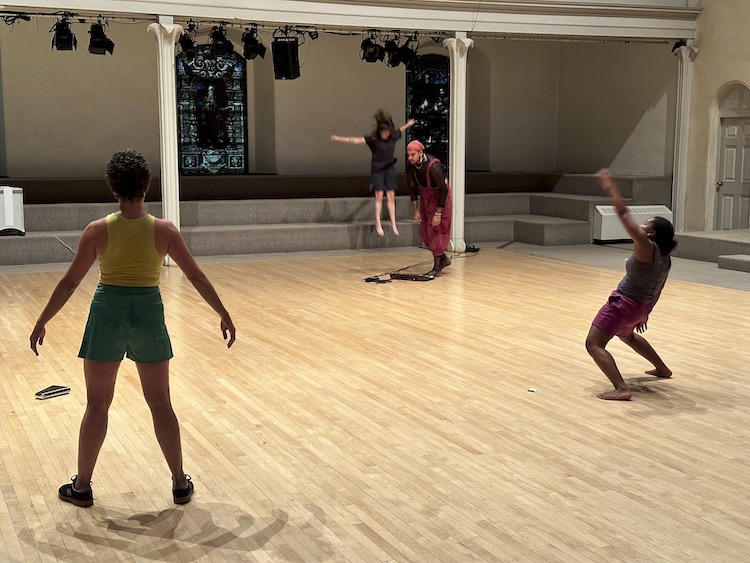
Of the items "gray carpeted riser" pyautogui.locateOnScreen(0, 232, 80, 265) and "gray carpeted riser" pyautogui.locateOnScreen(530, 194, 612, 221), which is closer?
"gray carpeted riser" pyautogui.locateOnScreen(0, 232, 80, 265)

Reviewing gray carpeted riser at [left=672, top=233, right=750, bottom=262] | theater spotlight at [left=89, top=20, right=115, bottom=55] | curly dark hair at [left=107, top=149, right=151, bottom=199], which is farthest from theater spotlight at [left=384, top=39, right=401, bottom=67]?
curly dark hair at [left=107, top=149, right=151, bottom=199]

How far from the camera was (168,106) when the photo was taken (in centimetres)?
1120

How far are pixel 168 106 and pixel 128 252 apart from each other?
8042mm

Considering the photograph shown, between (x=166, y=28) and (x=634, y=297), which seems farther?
(x=166, y=28)

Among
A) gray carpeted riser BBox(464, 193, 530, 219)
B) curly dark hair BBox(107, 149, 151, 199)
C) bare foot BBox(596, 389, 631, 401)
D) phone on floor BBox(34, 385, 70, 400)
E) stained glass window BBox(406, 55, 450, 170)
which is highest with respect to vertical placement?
stained glass window BBox(406, 55, 450, 170)

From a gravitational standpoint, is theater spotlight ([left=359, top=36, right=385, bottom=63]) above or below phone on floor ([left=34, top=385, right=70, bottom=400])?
above

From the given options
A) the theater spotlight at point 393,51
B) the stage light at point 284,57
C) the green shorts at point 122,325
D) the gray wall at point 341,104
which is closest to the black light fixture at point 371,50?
the theater spotlight at point 393,51

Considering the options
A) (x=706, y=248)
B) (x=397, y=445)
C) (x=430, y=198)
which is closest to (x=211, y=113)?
(x=430, y=198)

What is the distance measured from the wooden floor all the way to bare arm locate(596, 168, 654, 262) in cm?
83

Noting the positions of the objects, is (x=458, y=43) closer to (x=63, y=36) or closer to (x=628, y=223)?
(x=63, y=36)

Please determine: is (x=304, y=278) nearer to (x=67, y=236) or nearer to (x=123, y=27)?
(x=67, y=236)

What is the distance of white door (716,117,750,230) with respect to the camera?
13383 millimetres

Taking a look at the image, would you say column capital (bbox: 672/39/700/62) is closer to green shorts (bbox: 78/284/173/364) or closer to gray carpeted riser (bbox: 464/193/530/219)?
gray carpeted riser (bbox: 464/193/530/219)

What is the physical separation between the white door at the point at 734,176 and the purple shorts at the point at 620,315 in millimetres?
8859
